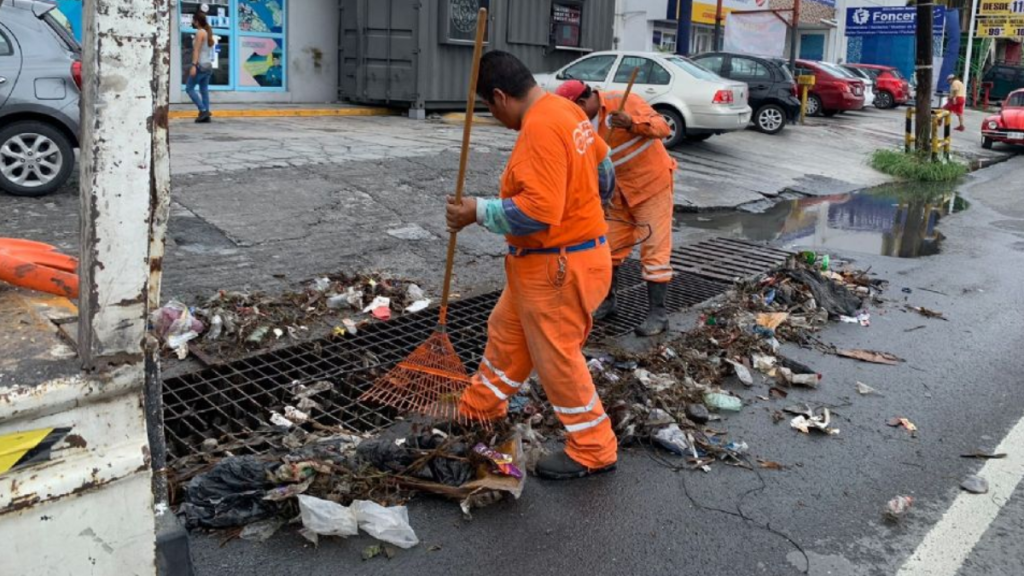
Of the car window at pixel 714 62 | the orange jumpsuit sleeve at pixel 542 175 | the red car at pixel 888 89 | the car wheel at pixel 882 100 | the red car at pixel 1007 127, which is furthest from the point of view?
the car wheel at pixel 882 100

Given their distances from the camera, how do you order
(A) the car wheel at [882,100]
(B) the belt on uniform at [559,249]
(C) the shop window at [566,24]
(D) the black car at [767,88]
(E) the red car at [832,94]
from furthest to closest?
1. (A) the car wheel at [882,100]
2. (E) the red car at [832,94]
3. (D) the black car at [767,88]
4. (C) the shop window at [566,24]
5. (B) the belt on uniform at [559,249]

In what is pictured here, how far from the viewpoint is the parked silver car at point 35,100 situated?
22.8 feet

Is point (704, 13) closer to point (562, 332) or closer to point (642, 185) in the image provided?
point (642, 185)

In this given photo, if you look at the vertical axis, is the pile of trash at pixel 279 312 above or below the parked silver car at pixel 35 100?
below

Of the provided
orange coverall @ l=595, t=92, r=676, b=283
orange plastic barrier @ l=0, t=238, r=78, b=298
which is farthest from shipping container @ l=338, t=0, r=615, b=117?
orange plastic barrier @ l=0, t=238, r=78, b=298

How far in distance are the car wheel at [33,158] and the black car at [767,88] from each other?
13.6 metres

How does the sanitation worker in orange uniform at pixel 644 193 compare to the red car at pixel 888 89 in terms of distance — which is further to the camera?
the red car at pixel 888 89

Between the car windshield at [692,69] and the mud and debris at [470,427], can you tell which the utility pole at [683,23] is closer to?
the car windshield at [692,69]

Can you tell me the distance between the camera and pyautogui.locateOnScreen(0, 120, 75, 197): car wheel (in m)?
6.94

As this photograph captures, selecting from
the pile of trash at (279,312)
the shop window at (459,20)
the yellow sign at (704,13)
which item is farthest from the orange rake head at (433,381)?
the yellow sign at (704,13)

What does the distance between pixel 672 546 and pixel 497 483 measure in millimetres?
723

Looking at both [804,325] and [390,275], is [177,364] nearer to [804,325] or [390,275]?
[390,275]

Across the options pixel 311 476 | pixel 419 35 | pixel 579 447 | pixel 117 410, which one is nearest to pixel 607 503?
Answer: pixel 579 447

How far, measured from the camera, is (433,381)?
4129mm
